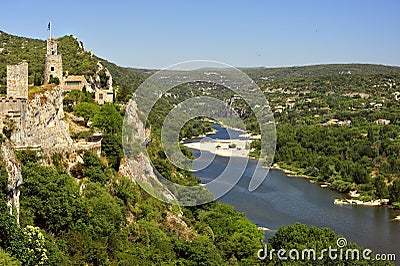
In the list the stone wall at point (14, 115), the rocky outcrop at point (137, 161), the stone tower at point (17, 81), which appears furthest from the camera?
the rocky outcrop at point (137, 161)

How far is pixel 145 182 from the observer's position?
19.0 meters

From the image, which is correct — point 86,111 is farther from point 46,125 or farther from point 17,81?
point 17,81

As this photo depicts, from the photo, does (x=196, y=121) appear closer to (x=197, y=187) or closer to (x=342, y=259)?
(x=197, y=187)

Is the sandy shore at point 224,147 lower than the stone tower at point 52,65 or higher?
lower

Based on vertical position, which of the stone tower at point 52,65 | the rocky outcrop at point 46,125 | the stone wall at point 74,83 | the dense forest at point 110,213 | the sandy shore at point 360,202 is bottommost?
the sandy shore at point 360,202

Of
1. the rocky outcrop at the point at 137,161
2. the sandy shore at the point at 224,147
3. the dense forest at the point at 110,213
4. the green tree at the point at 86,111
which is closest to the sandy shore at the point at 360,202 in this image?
the dense forest at the point at 110,213

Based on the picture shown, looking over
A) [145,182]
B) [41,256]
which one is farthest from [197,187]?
[41,256]

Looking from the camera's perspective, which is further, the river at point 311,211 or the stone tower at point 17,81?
the river at point 311,211

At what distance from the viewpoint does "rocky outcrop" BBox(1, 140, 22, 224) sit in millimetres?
10141

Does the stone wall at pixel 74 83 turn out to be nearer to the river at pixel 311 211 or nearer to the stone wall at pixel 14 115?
the stone wall at pixel 14 115

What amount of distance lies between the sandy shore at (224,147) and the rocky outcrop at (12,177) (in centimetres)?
3451

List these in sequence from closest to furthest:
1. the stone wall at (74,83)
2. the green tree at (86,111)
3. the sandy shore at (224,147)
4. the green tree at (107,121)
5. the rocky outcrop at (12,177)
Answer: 1. the rocky outcrop at (12,177)
2. the green tree at (107,121)
3. the green tree at (86,111)
4. the stone wall at (74,83)
5. the sandy shore at (224,147)

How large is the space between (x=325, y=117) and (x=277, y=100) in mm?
15958

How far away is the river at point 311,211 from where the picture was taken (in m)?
25.7
